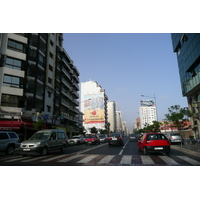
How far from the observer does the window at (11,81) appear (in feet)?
82.3

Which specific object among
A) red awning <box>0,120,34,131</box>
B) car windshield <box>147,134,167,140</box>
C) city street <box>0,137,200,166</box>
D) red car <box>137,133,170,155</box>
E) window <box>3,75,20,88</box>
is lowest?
city street <box>0,137,200,166</box>

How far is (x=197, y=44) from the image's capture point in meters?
24.1

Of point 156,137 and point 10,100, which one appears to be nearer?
point 156,137

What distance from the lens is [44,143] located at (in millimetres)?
12227

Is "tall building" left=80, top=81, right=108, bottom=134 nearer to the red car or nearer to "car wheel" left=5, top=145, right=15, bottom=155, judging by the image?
"car wheel" left=5, top=145, right=15, bottom=155

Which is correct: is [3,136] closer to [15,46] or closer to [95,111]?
[15,46]

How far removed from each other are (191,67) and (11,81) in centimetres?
2907

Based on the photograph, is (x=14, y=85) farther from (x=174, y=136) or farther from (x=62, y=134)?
(x=174, y=136)

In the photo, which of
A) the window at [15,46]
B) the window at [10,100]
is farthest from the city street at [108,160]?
the window at [15,46]

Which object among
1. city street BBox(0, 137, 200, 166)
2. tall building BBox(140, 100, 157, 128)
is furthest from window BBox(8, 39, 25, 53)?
tall building BBox(140, 100, 157, 128)

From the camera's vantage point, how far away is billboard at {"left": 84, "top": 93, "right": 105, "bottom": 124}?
346ft

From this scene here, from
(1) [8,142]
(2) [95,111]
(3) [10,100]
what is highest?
(2) [95,111]

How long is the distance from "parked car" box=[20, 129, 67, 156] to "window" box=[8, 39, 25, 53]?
18.9 meters

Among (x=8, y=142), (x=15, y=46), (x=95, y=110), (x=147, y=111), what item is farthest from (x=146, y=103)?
(x=8, y=142)
